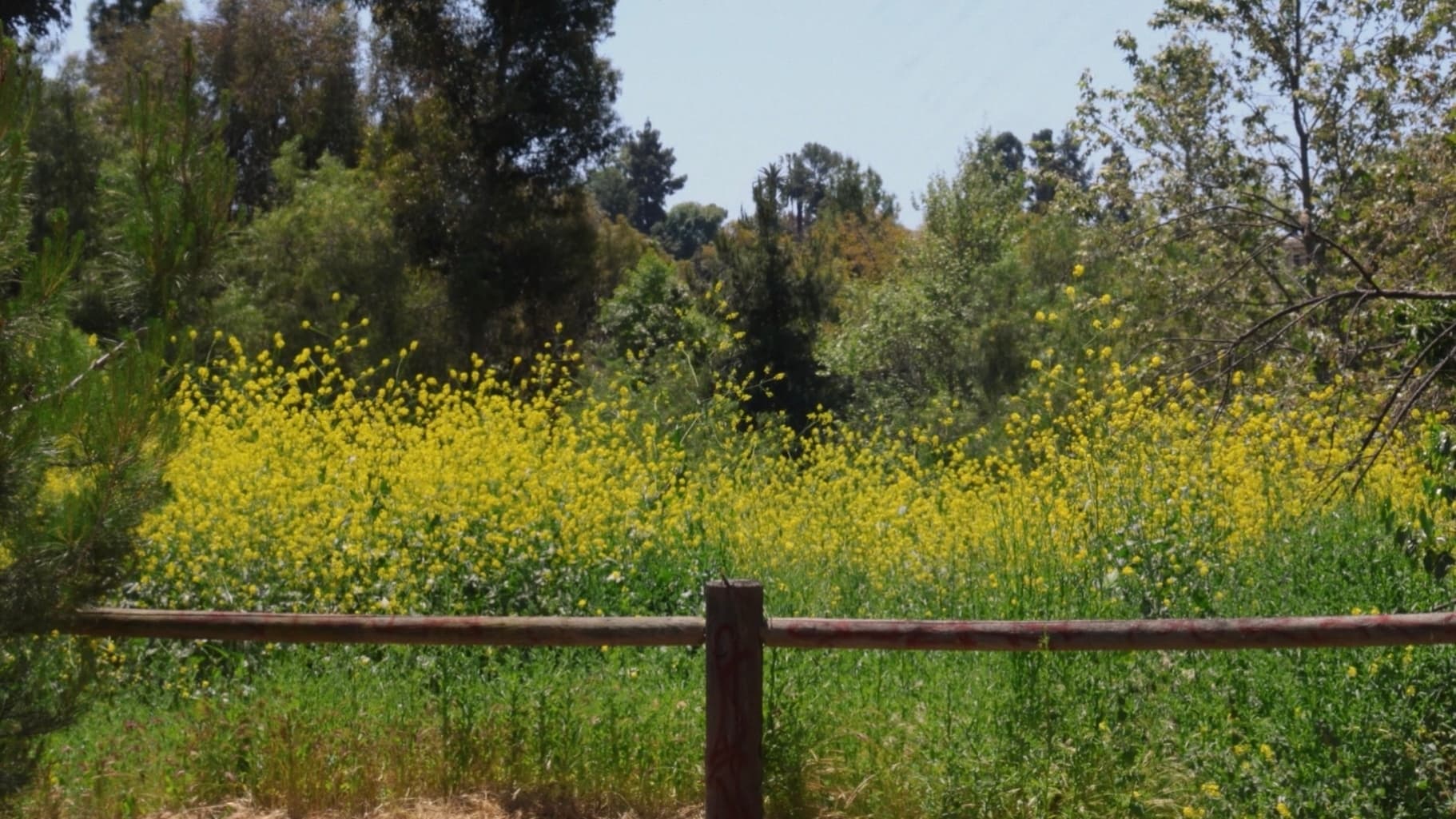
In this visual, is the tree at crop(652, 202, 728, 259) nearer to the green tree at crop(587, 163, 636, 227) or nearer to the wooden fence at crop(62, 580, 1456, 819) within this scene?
the green tree at crop(587, 163, 636, 227)

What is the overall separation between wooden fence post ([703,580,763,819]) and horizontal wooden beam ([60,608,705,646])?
14 centimetres

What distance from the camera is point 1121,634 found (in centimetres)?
389

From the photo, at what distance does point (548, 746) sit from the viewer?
4871 mm

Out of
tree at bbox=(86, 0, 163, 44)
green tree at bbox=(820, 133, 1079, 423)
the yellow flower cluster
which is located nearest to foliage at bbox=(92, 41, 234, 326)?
the yellow flower cluster

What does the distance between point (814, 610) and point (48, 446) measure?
11.3 ft

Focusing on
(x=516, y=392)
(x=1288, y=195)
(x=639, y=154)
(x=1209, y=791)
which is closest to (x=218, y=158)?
(x=1209, y=791)

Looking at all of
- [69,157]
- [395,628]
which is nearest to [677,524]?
[395,628]

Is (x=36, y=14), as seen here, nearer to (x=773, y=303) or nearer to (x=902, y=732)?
(x=773, y=303)

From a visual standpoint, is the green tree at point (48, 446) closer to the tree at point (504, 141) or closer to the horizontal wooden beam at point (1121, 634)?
the horizontal wooden beam at point (1121, 634)

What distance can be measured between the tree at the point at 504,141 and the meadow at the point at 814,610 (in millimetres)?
17153

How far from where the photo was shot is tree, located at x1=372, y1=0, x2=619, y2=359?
25719mm

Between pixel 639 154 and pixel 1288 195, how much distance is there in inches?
3165

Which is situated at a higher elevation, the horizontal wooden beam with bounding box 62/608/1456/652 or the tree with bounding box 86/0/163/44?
the tree with bounding box 86/0/163/44

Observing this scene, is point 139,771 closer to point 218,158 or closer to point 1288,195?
point 218,158
